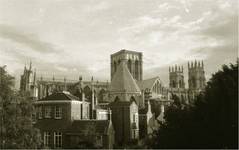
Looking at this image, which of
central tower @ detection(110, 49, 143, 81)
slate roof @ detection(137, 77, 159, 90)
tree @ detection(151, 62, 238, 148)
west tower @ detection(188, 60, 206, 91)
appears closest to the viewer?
tree @ detection(151, 62, 238, 148)

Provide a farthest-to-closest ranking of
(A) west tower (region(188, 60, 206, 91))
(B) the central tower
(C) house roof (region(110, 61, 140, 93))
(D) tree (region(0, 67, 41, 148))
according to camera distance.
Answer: (A) west tower (region(188, 60, 206, 91))
(B) the central tower
(C) house roof (region(110, 61, 140, 93))
(D) tree (region(0, 67, 41, 148))

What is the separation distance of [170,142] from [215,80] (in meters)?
6.41

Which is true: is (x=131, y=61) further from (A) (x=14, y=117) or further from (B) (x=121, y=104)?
(A) (x=14, y=117)

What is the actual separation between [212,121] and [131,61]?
317 ft

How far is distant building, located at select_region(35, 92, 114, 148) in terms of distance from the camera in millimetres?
43656

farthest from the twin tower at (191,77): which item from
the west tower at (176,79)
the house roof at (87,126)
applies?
the house roof at (87,126)

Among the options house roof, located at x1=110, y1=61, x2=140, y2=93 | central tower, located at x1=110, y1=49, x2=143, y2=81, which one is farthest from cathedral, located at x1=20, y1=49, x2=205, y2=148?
central tower, located at x1=110, y1=49, x2=143, y2=81

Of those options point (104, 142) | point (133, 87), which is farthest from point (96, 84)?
point (104, 142)

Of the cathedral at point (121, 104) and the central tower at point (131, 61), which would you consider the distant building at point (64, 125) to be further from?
the central tower at point (131, 61)

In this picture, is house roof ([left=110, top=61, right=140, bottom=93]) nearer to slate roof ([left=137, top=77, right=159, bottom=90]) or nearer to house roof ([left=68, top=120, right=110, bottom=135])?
slate roof ([left=137, top=77, right=159, bottom=90])

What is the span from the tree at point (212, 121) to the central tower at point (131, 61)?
91859mm

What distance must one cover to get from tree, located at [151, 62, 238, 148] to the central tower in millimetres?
91859

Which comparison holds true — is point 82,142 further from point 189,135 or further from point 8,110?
point 189,135

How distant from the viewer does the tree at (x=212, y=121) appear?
21828 mm
